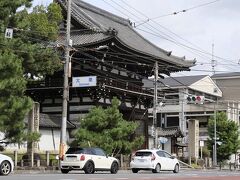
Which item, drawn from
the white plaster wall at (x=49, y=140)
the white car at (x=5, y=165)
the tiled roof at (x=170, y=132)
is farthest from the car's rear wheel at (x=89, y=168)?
the tiled roof at (x=170, y=132)

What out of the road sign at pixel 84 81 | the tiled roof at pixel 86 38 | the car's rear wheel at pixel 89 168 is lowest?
the car's rear wheel at pixel 89 168

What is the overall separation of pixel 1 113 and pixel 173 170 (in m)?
12.5

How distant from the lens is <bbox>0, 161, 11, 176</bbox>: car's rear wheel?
2183 centimetres

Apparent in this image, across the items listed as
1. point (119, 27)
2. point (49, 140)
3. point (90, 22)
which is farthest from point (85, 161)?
point (119, 27)

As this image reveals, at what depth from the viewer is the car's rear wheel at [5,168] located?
21.8 metres

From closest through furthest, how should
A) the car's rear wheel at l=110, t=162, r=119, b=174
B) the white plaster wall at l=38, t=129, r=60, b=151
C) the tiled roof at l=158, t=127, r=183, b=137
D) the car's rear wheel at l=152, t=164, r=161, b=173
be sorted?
the car's rear wheel at l=110, t=162, r=119, b=174 → the car's rear wheel at l=152, t=164, r=161, b=173 → the white plaster wall at l=38, t=129, r=60, b=151 → the tiled roof at l=158, t=127, r=183, b=137

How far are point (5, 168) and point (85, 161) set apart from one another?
598 centimetres

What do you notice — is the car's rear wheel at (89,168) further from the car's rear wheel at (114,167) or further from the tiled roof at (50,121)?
the tiled roof at (50,121)

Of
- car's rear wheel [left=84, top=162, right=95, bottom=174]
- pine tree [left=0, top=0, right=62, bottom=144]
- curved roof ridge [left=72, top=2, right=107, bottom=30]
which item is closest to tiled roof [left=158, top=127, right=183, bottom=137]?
curved roof ridge [left=72, top=2, right=107, bottom=30]

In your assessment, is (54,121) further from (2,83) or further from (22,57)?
(2,83)

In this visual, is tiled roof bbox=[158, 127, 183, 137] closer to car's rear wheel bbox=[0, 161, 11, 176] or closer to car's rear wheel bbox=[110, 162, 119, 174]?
car's rear wheel bbox=[110, 162, 119, 174]

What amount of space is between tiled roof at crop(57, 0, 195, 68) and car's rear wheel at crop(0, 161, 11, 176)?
64.4 ft

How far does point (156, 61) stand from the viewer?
4662 centimetres

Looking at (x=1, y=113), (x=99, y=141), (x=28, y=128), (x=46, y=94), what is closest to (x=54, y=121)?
(x=46, y=94)
